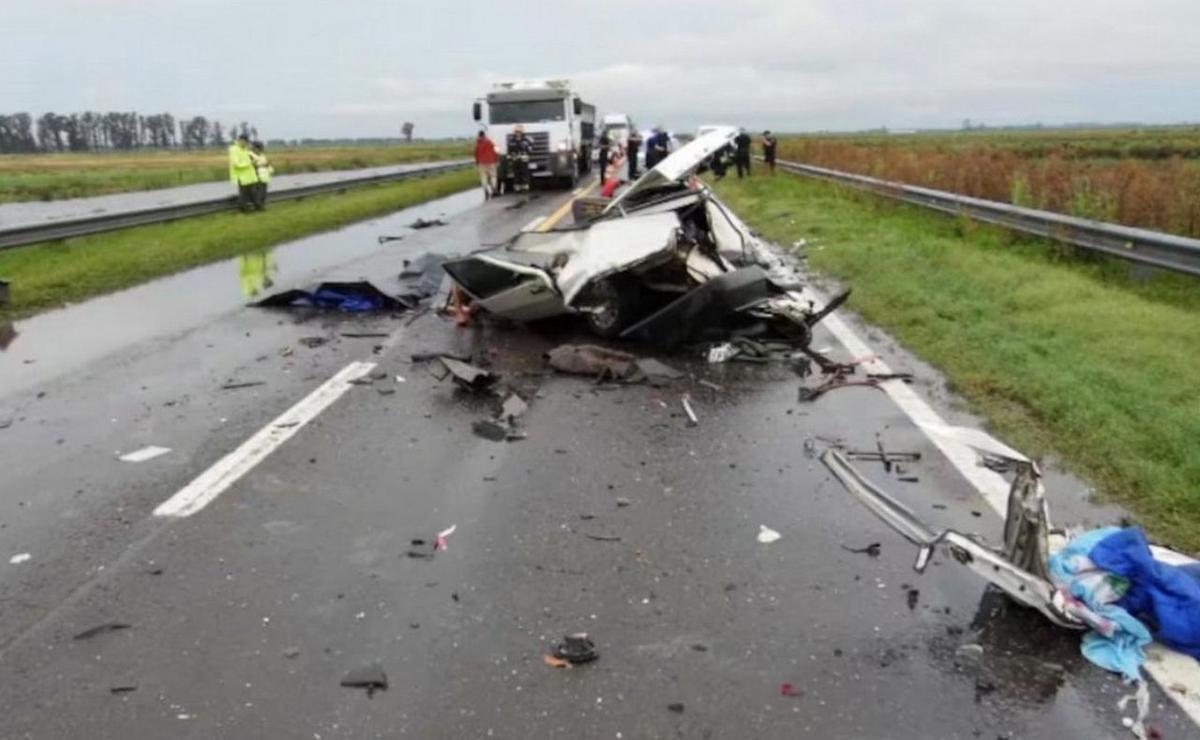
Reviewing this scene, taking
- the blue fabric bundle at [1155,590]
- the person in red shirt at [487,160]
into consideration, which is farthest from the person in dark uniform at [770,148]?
the blue fabric bundle at [1155,590]

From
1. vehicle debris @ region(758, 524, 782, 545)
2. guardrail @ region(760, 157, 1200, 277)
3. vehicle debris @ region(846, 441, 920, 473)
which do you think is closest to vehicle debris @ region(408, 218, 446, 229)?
guardrail @ region(760, 157, 1200, 277)

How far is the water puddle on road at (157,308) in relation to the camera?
8531 mm

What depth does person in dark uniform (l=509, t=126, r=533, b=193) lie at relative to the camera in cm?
3291

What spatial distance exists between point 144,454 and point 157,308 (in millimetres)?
5827

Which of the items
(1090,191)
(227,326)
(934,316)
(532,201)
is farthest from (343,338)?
(532,201)

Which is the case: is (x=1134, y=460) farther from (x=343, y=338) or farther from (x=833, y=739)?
(x=343, y=338)

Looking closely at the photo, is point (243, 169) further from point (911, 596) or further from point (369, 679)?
point (911, 596)

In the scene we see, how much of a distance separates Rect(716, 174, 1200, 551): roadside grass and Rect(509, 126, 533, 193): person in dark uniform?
18194 millimetres

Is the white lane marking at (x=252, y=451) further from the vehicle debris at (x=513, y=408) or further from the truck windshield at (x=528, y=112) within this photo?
the truck windshield at (x=528, y=112)

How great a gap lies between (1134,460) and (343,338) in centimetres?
646

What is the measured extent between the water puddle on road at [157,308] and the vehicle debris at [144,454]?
2.28 m

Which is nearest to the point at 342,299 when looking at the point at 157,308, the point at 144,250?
the point at 157,308

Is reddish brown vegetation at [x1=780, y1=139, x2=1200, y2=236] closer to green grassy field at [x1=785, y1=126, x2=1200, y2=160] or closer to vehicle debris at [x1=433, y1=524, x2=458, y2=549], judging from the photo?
green grassy field at [x1=785, y1=126, x2=1200, y2=160]

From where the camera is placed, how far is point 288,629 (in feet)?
12.1
